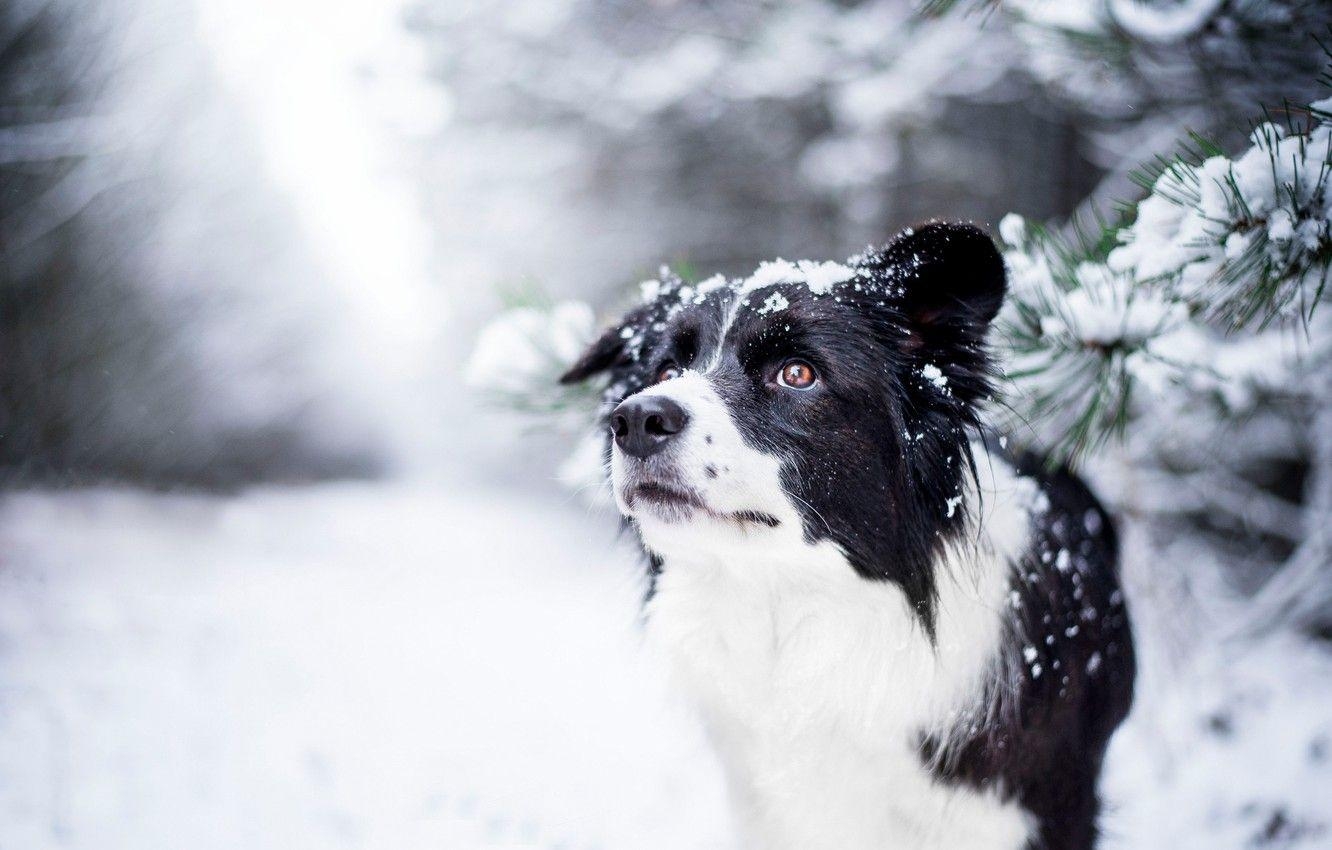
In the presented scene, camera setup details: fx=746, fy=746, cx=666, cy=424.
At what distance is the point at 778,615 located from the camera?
6.70ft

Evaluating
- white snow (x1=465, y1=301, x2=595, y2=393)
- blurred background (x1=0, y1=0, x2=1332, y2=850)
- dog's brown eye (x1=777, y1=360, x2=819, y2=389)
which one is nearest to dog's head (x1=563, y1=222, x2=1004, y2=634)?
dog's brown eye (x1=777, y1=360, x2=819, y2=389)

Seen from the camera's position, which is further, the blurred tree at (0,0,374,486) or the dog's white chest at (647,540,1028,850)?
the blurred tree at (0,0,374,486)

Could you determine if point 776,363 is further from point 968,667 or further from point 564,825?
point 564,825

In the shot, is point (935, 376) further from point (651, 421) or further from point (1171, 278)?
point (651, 421)

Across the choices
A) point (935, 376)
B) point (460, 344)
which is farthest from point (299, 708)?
point (460, 344)

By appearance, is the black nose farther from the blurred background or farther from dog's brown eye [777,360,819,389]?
the blurred background

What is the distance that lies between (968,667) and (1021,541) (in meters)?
0.41

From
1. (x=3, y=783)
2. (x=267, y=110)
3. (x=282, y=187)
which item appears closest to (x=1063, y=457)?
(x=3, y=783)

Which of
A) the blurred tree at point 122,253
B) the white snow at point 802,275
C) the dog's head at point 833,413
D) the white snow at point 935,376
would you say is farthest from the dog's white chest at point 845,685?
the blurred tree at point 122,253

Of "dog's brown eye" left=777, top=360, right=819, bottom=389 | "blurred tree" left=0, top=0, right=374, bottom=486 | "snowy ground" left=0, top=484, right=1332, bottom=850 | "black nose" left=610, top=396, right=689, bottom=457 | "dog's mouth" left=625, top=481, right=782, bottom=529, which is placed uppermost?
"blurred tree" left=0, top=0, right=374, bottom=486

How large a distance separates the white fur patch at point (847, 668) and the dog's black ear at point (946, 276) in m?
0.44

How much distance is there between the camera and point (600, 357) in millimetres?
2426

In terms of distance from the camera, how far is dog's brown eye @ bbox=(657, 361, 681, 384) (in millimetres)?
2158

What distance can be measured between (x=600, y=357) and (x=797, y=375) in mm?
716
